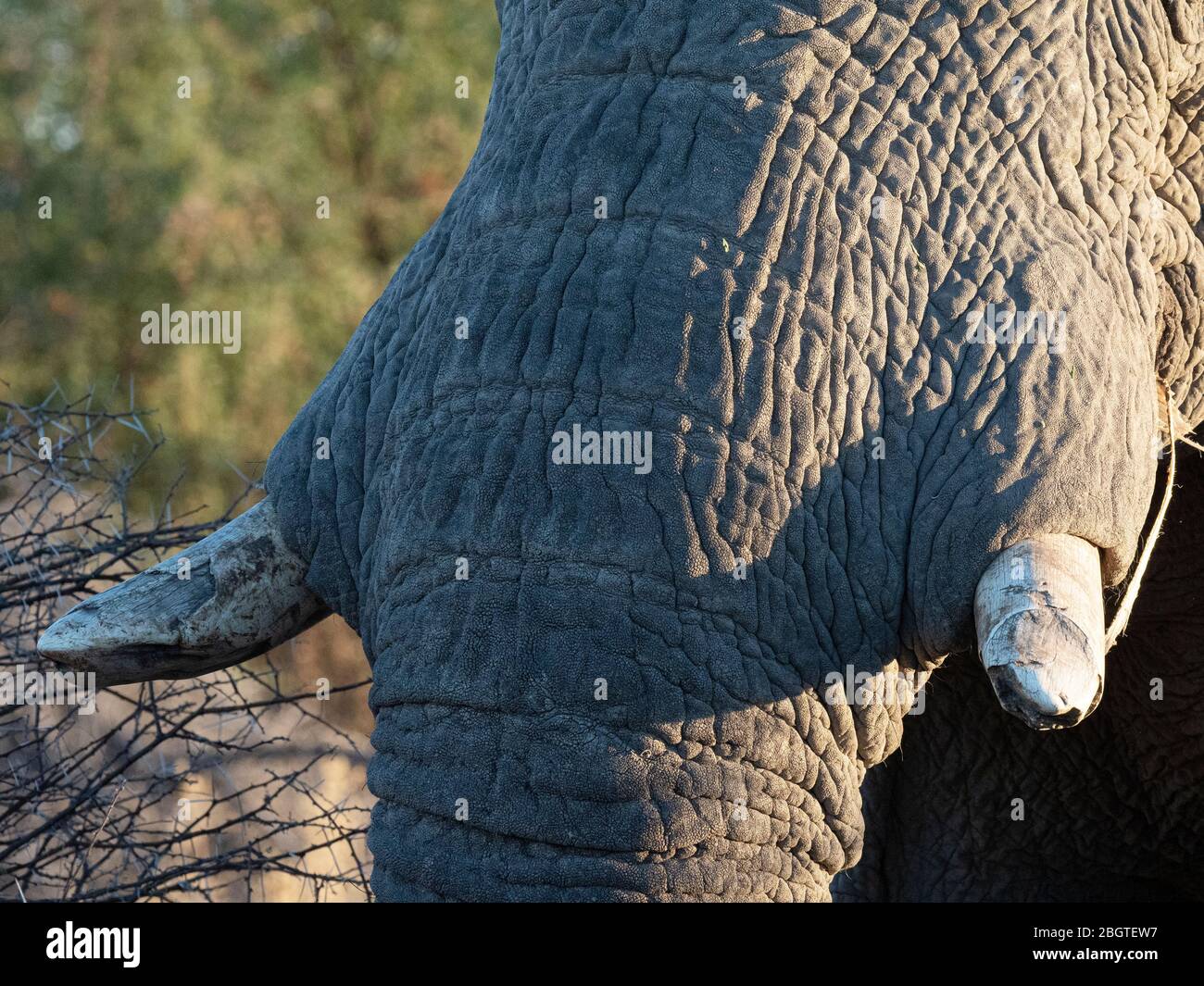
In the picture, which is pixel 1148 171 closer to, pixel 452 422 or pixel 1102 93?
pixel 1102 93

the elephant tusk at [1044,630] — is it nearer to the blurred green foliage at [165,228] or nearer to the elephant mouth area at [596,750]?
the elephant mouth area at [596,750]

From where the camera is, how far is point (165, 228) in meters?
15.3

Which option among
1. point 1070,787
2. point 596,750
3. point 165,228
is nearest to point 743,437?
point 596,750

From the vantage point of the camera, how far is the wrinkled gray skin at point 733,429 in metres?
2.43

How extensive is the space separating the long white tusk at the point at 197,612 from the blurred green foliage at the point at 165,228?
39.1ft

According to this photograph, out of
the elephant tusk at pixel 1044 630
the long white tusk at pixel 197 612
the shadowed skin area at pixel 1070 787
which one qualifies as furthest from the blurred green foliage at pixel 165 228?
the elephant tusk at pixel 1044 630

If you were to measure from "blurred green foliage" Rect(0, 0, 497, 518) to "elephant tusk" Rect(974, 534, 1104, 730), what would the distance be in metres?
12.7

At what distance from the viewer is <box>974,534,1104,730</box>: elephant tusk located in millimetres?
2207

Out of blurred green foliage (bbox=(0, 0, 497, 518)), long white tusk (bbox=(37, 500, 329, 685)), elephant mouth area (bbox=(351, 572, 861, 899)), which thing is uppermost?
blurred green foliage (bbox=(0, 0, 497, 518))

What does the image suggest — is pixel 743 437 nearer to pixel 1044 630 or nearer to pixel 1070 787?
pixel 1044 630

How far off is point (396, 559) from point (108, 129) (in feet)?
45.7

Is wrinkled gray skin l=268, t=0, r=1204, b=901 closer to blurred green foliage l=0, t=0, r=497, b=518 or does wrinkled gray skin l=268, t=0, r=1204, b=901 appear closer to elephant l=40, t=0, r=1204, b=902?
elephant l=40, t=0, r=1204, b=902

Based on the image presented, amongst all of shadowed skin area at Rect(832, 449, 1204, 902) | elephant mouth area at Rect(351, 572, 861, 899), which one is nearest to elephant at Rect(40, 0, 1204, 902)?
elephant mouth area at Rect(351, 572, 861, 899)

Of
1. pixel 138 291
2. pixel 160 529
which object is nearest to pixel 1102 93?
pixel 160 529
